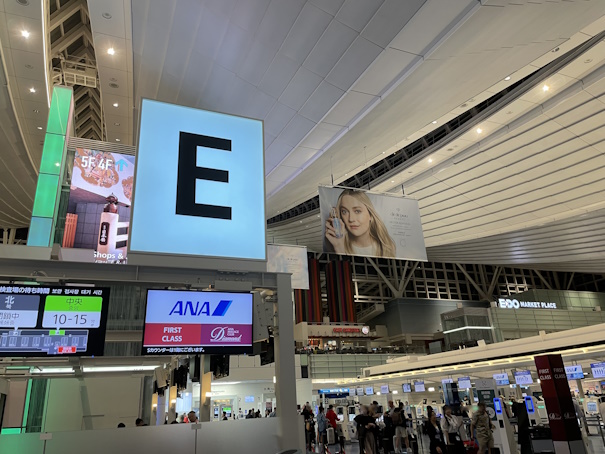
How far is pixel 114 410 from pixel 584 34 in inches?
580

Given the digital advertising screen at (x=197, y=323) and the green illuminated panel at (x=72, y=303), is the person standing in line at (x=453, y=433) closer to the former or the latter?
the digital advertising screen at (x=197, y=323)

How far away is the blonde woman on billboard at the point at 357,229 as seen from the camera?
429 inches

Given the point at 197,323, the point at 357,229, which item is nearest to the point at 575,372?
the point at 357,229

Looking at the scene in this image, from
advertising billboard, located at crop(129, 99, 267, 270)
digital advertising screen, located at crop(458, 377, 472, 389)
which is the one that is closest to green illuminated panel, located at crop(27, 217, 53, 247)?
advertising billboard, located at crop(129, 99, 267, 270)

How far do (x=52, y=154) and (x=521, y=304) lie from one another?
34.5 metres

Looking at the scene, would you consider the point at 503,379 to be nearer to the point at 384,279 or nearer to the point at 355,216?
the point at 355,216

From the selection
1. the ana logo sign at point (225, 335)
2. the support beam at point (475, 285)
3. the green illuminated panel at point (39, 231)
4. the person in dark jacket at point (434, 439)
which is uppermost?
the support beam at point (475, 285)

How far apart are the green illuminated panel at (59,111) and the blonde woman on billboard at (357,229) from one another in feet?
24.7

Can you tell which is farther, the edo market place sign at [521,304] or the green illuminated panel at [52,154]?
the edo market place sign at [521,304]

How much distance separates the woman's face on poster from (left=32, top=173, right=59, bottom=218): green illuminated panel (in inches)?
272

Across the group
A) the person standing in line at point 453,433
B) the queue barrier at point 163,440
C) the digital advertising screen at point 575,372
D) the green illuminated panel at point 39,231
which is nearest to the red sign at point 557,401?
the person standing in line at point 453,433

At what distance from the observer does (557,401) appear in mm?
7719

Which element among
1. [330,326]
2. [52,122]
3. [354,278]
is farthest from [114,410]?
[354,278]

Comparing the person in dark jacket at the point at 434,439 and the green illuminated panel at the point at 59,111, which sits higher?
the green illuminated panel at the point at 59,111
